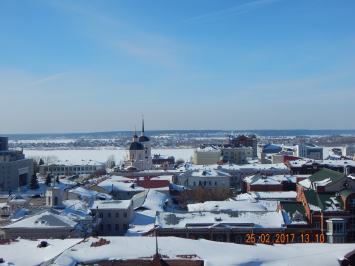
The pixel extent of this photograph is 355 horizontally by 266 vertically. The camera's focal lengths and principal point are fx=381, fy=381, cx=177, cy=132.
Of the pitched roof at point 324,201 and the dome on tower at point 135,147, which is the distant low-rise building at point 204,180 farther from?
the pitched roof at point 324,201

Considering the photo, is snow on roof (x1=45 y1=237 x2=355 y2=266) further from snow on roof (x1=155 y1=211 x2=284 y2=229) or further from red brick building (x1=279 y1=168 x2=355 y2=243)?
red brick building (x1=279 y1=168 x2=355 y2=243)

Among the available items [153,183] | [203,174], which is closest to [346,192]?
[203,174]

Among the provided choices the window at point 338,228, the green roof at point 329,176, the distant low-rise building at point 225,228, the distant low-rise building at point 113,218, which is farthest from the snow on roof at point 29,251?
the green roof at point 329,176

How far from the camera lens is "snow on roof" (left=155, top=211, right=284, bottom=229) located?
28500 mm

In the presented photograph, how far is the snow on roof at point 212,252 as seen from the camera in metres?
17.7

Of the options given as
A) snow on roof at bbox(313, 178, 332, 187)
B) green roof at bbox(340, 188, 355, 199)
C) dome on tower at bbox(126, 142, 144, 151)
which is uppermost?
dome on tower at bbox(126, 142, 144, 151)

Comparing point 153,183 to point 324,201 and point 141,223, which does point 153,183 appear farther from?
point 324,201

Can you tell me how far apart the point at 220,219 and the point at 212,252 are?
10646mm

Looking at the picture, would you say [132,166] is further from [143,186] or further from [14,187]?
[14,187]

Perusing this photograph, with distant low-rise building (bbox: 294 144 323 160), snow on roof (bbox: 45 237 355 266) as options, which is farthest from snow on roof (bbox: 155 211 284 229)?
distant low-rise building (bbox: 294 144 323 160)

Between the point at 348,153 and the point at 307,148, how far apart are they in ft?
78.3

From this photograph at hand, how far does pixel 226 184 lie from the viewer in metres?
56.6

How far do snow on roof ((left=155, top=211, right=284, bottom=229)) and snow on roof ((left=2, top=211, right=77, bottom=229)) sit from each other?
6639 millimetres

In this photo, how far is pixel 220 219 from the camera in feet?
95.3
